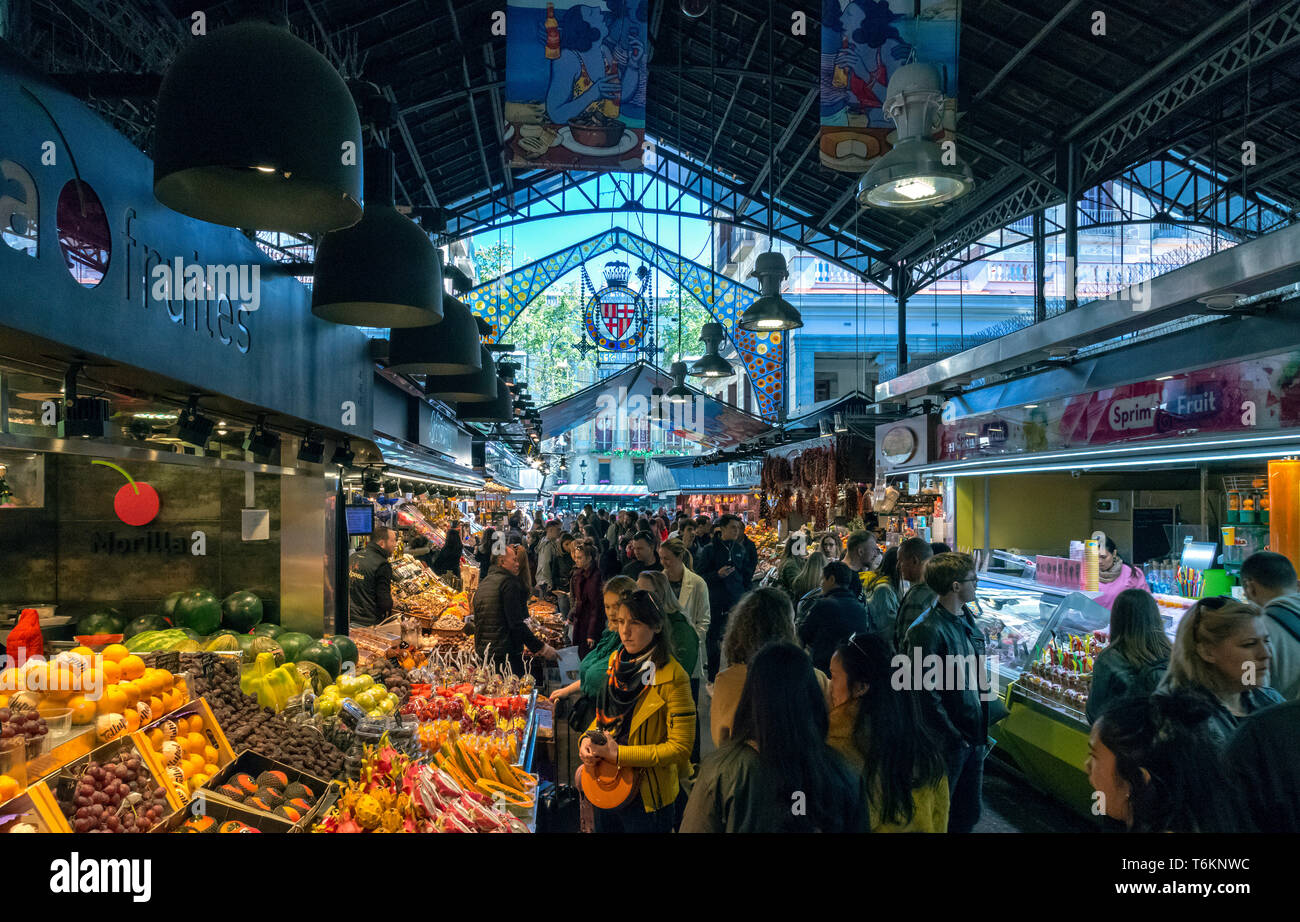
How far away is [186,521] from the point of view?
590cm

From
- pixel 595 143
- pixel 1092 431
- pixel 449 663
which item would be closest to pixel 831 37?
pixel 595 143

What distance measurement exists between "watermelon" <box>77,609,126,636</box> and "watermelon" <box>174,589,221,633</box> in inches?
13.7

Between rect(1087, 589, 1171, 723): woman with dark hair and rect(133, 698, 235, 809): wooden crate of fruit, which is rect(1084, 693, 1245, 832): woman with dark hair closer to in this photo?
rect(1087, 589, 1171, 723): woman with dark hair

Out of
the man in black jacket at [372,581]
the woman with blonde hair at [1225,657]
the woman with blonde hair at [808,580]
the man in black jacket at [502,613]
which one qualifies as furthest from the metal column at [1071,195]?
the man in black jacket at [372,581]

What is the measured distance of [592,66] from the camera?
20.3 feet

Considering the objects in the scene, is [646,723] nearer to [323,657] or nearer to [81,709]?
[81,709]

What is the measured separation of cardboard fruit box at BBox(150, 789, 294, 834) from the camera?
9.35 ft

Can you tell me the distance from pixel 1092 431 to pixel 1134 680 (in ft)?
8.98

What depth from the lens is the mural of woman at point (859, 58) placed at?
5.70 m

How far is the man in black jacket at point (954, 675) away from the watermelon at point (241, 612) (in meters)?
4.32

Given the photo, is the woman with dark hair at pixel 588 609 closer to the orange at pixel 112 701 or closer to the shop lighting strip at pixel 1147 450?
the shop lighting strip at pixel 1147 450

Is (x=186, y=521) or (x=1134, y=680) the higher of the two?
(x=186, y=521)

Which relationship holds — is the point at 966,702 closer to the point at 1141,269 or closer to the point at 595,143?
the point at 595,143

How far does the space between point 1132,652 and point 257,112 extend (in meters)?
4.33
